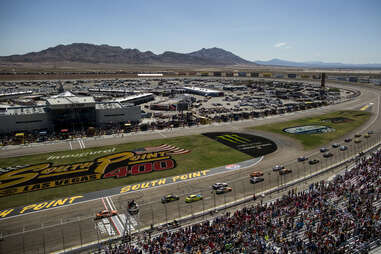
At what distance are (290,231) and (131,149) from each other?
43.0 meters

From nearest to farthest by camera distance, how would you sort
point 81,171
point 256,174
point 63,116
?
1. point 256,174
2. point 81,171
3. point 63,116

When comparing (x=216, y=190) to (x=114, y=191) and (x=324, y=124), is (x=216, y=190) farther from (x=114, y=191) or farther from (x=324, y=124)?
(x=324, y=124)

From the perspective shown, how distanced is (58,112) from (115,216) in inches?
2135

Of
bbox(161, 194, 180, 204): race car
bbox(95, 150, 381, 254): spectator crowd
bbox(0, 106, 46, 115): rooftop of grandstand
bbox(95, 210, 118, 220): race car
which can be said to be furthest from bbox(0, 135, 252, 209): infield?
bbox(0, 106, 46, 115): rooftop of grandstand

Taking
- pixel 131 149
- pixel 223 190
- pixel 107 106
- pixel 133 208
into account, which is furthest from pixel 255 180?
pixel 107 106

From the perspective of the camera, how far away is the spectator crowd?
26.6 m

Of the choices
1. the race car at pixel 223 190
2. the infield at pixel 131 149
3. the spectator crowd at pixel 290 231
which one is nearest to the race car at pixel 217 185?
the race car at pixel 223 190

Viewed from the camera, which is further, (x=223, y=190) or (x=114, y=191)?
(x=114, y=191)

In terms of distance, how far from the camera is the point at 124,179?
155 ft

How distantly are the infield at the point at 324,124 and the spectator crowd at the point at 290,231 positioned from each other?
30.3 metres

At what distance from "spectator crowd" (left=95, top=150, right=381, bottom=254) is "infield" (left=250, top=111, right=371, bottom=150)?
30.3 m

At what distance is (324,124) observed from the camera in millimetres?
86062

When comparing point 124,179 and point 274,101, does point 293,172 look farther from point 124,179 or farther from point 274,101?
point 274,101

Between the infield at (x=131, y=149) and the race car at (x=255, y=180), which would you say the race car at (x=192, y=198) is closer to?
the infield at (x=131, y=149)
